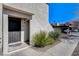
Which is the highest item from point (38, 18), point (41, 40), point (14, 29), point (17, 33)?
point (38, 18)

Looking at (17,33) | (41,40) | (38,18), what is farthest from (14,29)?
(38,18)

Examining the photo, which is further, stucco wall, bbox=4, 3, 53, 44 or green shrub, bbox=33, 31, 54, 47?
stucco wall, bbox=4, 3, 53, 44

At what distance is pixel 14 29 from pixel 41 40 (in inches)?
73.8

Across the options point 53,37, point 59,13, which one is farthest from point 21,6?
point 53,37

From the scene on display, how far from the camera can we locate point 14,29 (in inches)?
349

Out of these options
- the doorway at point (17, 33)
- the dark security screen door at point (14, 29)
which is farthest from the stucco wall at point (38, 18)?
the dark security screen door at point (14, 29)

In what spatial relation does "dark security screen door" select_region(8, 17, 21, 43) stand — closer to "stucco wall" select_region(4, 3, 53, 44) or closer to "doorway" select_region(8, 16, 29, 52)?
"doorway" select_region(8, 16, 29, 52)

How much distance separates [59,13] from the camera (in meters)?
7.78

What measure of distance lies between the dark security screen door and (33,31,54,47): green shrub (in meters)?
1.08

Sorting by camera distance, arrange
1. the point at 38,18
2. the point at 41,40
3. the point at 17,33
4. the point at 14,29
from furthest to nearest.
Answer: the point at 38,18 → the point at 41,40 → the point at 17,33 → the point at 14,29

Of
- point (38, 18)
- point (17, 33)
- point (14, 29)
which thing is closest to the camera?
point (14, 29)

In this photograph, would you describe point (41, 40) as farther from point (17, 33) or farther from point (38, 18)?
point (38, 18)

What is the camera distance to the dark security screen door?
819cm

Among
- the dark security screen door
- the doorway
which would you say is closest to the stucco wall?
the doorway
